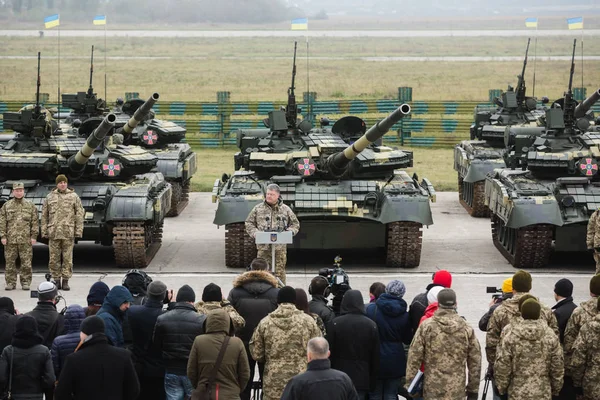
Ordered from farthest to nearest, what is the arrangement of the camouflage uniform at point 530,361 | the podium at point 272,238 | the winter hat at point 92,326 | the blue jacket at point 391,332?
the podium at point 272,238
the blue jacket at point 391,332
the camouflage uniform at point 530,361
the winter hat at point 92,326

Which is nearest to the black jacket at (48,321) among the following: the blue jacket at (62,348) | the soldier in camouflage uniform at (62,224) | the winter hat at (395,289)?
the blue jacket at (62,348)

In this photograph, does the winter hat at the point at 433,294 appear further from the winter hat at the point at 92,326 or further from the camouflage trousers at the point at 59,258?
the camouflage trousers at the point at 59,258

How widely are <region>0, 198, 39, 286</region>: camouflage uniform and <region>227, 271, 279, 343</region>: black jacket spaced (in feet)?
25.0

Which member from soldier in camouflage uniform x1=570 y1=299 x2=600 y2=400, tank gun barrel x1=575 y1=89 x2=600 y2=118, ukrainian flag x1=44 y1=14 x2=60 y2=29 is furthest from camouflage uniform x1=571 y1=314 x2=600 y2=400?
ukrainian flag x1=44 y1=14 x2=60 y2=29

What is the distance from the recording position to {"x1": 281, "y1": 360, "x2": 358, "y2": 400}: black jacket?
9.23 metres

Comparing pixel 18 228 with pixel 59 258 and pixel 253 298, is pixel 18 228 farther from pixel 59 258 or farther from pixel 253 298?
pixel 253 298

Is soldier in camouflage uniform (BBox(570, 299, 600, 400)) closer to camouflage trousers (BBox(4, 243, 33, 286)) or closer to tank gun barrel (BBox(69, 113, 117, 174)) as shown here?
tank gun barrel (BBox(69, 113, 117, 174))

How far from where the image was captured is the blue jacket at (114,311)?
11617 millimetres

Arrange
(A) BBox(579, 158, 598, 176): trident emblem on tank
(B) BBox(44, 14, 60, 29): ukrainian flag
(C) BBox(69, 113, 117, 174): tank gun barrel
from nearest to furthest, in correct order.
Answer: (C) BBox(69, 113, 117, 174): tank gun barrel → (A) BBox(579, 158, 598, 176): trident emblem on tank → (B) BBox(44, 14, 60, 29): ukrainian flag

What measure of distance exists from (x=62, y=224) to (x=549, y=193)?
8334mm

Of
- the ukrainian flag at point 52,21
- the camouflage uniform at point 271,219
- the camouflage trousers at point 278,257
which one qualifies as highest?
the ukrainian flag at point 52,21

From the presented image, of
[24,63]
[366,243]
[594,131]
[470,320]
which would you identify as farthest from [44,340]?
[24,63]

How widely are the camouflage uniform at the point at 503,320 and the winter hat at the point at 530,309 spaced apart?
0.63 meters

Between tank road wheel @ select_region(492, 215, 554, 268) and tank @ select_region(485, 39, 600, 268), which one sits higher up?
tank @ select_region(485, 39, 600, 268)
